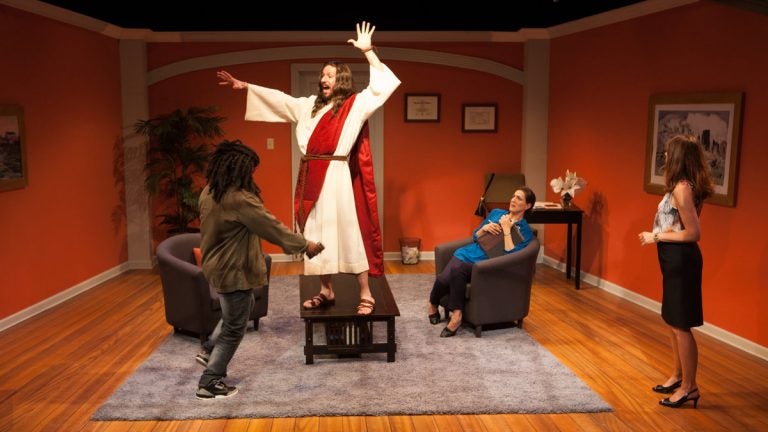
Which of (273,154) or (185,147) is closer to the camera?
(185,147)

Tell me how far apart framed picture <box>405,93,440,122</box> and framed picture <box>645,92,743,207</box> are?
2536 millimetres

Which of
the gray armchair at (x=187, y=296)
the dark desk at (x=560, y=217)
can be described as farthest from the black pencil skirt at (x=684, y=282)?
the dark desk at (x=560, y=217)

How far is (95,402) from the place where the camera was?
381 centimetres

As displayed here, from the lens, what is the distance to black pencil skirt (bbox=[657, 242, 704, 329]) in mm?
A: 3541

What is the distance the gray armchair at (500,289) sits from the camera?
15.9 ft

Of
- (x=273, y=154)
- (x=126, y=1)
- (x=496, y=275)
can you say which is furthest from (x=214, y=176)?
(x=273, y=154)

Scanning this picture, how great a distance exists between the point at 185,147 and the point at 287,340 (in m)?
2.93

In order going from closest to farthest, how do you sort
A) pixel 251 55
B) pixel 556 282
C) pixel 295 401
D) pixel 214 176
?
pixel 214 176 → pixel 295 401 → pixel 556 282 → pixel 251 55

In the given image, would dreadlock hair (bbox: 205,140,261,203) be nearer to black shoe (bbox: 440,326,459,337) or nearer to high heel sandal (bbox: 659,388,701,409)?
black shoe (bbox: 440,326,459,337)

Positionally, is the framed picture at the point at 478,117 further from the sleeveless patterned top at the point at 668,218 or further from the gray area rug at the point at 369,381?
the sleeveless patterned top at the point at 668,218

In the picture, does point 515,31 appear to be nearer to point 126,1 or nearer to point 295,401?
point 126,1

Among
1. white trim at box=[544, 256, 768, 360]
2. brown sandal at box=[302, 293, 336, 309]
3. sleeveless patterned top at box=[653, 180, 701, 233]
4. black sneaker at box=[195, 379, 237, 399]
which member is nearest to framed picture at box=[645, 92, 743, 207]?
white trim at box=[544, 256, 768, 360]

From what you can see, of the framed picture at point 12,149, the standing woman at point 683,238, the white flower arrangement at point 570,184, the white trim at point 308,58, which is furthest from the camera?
the white trim at point 308,58

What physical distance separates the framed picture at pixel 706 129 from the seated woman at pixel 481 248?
1227 millimetres
